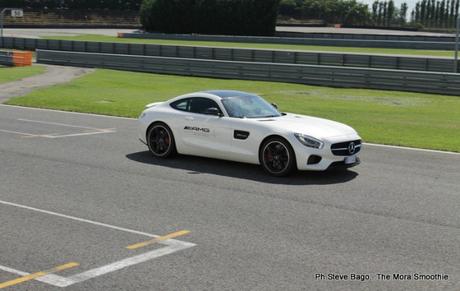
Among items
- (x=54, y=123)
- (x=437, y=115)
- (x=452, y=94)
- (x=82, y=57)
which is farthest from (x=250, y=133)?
(x=82, y=57)

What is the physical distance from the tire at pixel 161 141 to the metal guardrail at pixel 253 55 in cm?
2153

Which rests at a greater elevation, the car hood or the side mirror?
the side mirror

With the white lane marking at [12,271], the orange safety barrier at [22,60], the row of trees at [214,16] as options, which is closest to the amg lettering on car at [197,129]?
the white lane marking at [12,271]

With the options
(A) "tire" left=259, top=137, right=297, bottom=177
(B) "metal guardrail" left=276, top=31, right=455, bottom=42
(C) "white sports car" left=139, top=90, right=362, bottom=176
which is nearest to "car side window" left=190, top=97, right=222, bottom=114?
(C) "white sports car" left=139, top=90, right=362, bottom=176

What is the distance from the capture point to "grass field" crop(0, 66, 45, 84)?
116 ft

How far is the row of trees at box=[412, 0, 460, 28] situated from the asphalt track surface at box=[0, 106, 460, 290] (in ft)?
485

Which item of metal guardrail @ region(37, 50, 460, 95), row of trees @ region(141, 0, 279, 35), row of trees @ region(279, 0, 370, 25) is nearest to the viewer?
metal guardrail @ region(37, 50, 460, 95)

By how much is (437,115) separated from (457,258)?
49.7 feet

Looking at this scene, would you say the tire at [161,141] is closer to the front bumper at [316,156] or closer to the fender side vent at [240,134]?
the fender side vent at [240,134]

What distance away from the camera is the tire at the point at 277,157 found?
1183 centimetres

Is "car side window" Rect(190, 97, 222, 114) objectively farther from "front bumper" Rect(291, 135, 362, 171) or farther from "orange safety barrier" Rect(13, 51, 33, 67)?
"orange safety barrier" Rect(13, 51, 33, 67)

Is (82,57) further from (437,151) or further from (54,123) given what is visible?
(437,151)

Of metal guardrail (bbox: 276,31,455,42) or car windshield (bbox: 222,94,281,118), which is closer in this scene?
car windshield (bbox: 222,94,281,118)

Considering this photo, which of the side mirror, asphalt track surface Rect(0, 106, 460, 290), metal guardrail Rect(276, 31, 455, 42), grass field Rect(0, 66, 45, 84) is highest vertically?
metal guardrail Rect(276, 31, 455, 42)
